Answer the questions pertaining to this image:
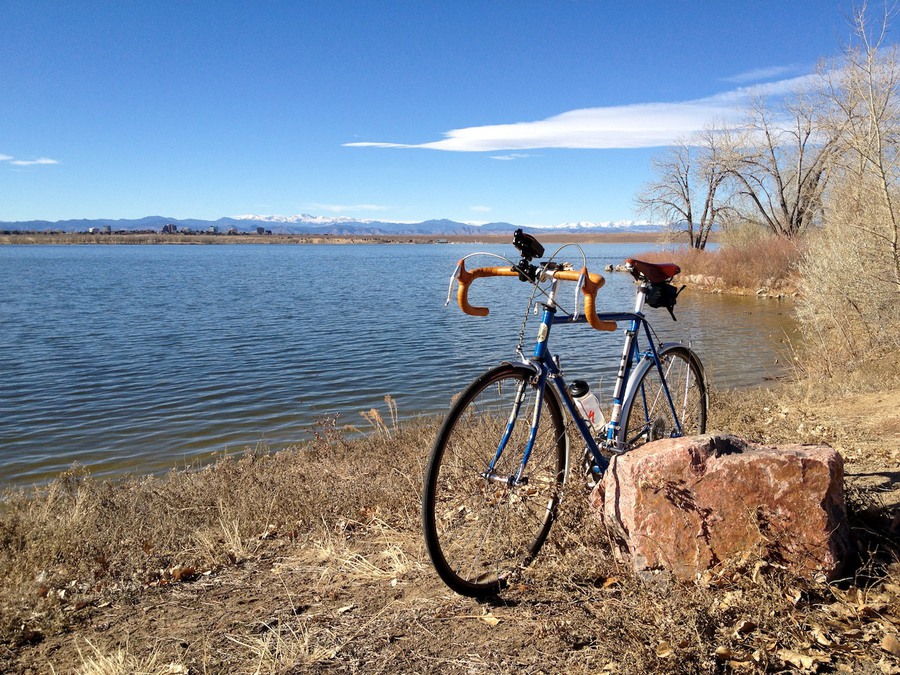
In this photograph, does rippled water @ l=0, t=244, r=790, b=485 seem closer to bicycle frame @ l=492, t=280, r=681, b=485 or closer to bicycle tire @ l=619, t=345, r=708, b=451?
bicycle tire @ l=619, t=345, r=708, b=451

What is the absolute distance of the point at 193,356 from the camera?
17156 millimetres

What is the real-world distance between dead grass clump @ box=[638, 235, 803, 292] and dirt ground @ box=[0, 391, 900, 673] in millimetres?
29789

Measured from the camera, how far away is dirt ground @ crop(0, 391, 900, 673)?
2.71m

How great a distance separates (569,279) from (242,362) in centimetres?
1419

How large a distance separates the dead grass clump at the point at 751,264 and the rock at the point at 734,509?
29618 millimetres

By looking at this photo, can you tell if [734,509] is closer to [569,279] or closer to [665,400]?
[569,279]

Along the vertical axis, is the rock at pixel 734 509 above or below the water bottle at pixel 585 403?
below

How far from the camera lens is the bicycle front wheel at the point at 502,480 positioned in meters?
3.40

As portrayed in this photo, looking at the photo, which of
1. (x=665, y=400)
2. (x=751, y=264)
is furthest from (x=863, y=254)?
(x=751, y=264)

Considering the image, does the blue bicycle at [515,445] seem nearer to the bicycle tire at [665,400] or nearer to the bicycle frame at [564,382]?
the bicycle frame at [564,382]

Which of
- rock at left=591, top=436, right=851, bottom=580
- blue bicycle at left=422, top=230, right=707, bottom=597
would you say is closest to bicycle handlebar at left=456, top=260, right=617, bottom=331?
blue bicycle at left=422, top=230, right=707, bottom=597

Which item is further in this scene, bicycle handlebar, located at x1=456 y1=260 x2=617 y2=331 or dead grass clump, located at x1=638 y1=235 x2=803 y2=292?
dead grass clump, located at x1=638 y1=235 x2=803 y2=292

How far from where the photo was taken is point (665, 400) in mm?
4773

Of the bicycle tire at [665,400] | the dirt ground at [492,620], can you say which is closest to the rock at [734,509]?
the dirt ground at [492,620]
